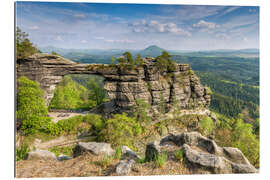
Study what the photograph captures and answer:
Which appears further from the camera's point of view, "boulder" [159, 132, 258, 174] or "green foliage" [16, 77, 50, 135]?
"green foliage" [16, 77, 50, 135]

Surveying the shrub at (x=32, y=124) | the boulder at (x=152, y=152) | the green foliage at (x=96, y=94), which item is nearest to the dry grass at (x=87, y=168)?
the boulder at (x=152, y=152)

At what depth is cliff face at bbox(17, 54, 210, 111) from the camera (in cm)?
1092

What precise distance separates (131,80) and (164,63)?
3431 mm

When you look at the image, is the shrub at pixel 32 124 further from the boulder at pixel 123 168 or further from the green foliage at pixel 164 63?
the green foliage at pixel 164 63

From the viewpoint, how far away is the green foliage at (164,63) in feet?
40.7

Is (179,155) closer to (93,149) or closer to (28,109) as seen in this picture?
(93,149)

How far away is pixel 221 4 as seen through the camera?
5344 millimetres

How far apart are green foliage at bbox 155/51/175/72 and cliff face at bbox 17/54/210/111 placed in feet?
1.19

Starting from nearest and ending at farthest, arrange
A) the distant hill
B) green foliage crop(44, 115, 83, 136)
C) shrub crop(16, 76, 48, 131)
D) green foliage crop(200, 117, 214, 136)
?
shrub crop(16, 76, 48, 131), green foliage crop(200, 117, 214, 136), the distant hill, green foliage crop(44, 115, 83, 136)

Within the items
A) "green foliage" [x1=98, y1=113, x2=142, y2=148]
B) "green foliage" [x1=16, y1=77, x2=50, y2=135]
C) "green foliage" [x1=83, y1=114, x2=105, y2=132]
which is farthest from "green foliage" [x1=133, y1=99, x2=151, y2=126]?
"green foliage" [x1=16, y1=77, x2=50, y2=135]

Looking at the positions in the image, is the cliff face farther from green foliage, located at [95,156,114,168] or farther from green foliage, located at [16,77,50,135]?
green foliage, located at [95,156,114,168]

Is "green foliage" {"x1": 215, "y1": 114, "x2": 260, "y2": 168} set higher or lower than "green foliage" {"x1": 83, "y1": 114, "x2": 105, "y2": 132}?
higher
